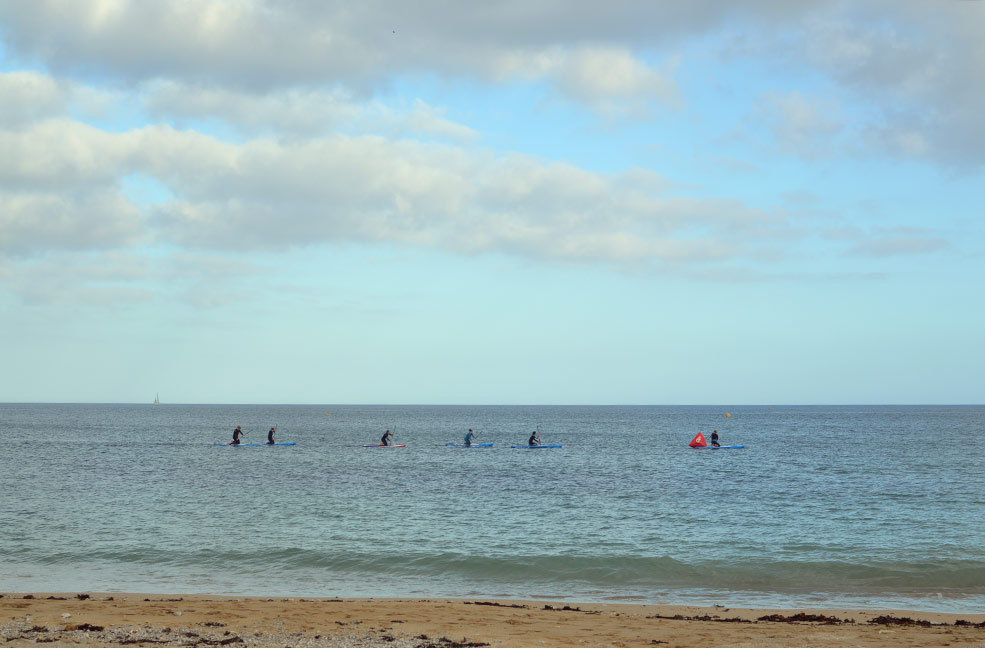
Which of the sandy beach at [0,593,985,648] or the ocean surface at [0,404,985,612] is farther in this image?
the ocean surface at [0,404,985,612]

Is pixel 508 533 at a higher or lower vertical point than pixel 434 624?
lower

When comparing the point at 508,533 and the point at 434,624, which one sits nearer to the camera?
the point at 434,624

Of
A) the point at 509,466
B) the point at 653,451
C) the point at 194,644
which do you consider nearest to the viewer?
the point at 194,644

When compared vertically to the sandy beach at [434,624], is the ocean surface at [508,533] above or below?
below

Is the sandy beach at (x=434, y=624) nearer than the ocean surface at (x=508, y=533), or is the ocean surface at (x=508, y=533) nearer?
the sandy beach at (x=434, y=624)

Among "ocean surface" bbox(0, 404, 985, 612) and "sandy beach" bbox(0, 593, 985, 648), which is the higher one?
"sandy beach" bbox(0, 593, 985, 648)

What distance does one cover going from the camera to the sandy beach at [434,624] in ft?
38.3

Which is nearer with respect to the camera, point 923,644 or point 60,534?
point 923,644

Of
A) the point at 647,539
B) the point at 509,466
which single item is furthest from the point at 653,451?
the point at 647,539

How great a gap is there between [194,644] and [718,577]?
39.1 feet

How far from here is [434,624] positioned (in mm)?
13117

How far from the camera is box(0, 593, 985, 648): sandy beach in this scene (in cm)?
1167

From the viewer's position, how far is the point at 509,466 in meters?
47.6

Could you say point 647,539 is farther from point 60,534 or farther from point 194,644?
point 60,534
